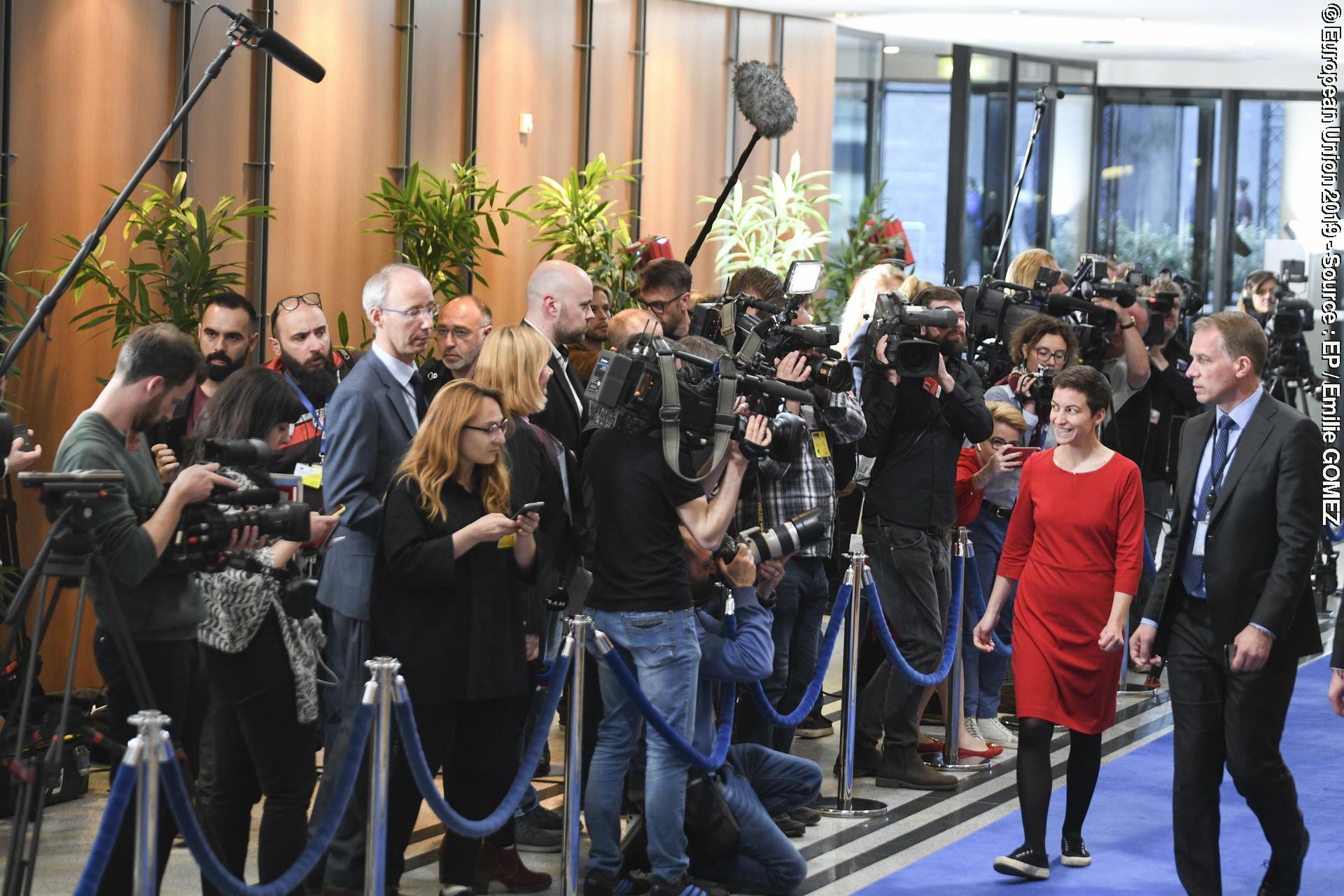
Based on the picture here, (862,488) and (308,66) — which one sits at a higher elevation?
(308,66)

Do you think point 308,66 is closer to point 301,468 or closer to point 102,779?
point 301,468

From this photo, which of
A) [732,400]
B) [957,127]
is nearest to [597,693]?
[732,400]

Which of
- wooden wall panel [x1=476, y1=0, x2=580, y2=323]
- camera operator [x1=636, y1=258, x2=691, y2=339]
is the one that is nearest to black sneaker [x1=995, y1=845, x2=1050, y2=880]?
camera operator [x1=636, y1=258, x2=691, y2=339]

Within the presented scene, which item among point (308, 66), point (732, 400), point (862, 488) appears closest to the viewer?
point (732, 400)

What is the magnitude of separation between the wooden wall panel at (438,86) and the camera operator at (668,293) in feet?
9.73

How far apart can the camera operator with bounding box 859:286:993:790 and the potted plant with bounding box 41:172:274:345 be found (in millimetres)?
2639

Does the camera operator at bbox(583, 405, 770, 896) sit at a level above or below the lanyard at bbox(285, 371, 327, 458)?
below

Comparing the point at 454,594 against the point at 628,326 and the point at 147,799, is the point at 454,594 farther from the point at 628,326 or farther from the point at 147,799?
the point at 628,326

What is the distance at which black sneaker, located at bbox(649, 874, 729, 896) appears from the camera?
4.38 m

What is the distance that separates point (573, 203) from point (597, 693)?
14.2 ft

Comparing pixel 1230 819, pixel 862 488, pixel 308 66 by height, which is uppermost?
pixel 308 66

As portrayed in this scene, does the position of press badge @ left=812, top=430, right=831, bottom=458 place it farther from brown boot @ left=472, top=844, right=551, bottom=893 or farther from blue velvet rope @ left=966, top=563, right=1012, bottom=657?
brown boot @ left=472, top=844, right=551, bottom=893

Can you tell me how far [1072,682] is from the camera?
4.89 m

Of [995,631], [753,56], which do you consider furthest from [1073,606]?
[753,56]
